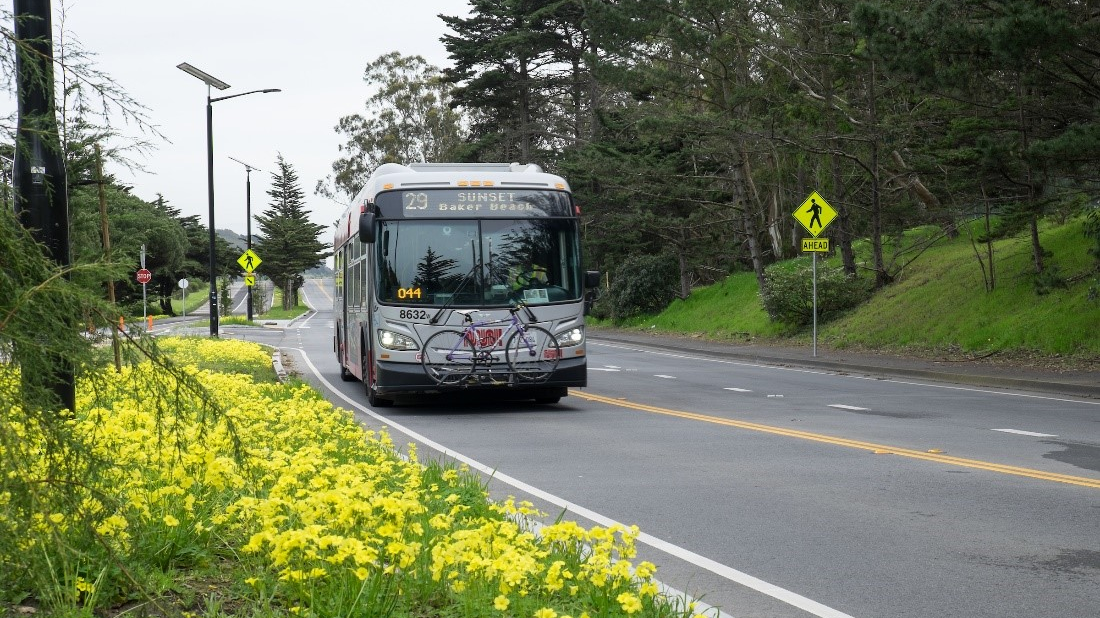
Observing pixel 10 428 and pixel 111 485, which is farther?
pixel 111 485

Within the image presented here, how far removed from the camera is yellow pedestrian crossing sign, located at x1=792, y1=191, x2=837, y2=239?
2725cm

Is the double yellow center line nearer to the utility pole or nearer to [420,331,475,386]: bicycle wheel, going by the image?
[420,331,475,386]: bicycle wheel

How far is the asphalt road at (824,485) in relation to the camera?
5953 mm

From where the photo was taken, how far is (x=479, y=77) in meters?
56.9

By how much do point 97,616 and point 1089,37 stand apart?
18174mm

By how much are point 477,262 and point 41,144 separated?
9.58 metres

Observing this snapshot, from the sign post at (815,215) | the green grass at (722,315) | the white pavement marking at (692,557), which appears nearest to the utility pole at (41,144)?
the white pavement marking at (692,557)

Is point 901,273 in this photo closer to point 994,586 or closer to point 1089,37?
point 1089,37

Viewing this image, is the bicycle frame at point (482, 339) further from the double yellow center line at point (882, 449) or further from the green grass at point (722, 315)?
the green grass at point (722, 315)

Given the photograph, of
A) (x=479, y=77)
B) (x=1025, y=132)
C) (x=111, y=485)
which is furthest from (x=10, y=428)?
(x=479, y=77)

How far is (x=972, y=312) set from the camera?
26031mm

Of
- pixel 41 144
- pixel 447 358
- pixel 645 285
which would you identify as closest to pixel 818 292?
pixel 645 285

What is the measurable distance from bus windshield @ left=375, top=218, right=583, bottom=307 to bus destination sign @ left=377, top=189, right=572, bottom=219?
0.34ft

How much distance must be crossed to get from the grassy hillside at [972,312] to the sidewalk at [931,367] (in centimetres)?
76
